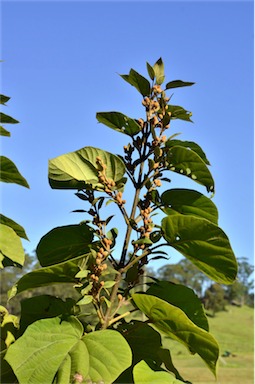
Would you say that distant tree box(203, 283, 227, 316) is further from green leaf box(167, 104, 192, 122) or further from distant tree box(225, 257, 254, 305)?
green leaf box(167, 104, 192, 122)

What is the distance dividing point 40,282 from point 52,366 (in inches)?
4.8

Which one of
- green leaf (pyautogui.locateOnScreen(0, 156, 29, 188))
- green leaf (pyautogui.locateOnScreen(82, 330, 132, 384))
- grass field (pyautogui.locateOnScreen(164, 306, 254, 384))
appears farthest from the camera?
grass field (pyautogui.locateOnScreen(164, 306, 254, 384))

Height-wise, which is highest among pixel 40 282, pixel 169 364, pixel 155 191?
pixel 155 191

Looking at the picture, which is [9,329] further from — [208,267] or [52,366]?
[208,267]

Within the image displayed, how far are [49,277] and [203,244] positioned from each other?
218 millimetres

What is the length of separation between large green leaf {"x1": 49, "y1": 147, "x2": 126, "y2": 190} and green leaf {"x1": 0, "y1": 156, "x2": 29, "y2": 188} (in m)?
0.19

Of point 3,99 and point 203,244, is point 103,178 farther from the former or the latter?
point 3,99

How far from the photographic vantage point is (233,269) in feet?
2.14

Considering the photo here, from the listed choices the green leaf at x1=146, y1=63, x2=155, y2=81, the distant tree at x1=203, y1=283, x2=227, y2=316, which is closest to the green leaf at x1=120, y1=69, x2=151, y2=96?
the green leaf at x1=146, y1=63, x2=155, y2=81

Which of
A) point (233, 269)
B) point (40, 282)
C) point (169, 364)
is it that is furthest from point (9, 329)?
point (233, 269)

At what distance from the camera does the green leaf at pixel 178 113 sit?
776 millimetres

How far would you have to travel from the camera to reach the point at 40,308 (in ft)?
2.36

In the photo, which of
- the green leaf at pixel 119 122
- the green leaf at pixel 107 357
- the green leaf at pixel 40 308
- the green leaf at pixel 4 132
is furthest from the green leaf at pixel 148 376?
the green leaf at pixel 4 132

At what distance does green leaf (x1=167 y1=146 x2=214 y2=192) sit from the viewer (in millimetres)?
729
